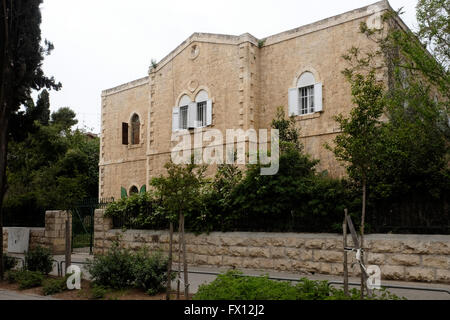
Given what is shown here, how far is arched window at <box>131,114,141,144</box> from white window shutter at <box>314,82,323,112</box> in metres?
11.5

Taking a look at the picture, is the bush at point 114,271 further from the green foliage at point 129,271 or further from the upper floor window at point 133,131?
the upper floor window at point 133,131

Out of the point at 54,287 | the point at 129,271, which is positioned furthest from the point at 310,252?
the point at 54,287

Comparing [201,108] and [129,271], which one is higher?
[201,108]

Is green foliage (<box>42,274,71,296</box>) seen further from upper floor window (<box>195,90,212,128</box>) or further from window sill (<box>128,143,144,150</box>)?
window sill (<box>128,143,144,150</box>)

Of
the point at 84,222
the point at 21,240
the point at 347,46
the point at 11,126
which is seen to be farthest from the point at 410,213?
the point at 21,240

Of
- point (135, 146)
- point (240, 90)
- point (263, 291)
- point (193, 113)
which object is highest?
point (240, 90)

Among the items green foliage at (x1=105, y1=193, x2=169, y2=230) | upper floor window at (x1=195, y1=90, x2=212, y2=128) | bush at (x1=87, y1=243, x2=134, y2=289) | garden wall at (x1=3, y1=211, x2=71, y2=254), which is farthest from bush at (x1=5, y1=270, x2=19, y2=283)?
upper floor window at (x1=195, y1=90, x2=212, y2=128)

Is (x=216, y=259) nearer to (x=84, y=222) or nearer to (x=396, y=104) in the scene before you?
(x=396, y=104)

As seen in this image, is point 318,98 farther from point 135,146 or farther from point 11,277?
point 11,277

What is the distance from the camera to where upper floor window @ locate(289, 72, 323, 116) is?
18219mm

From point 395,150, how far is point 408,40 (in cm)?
308

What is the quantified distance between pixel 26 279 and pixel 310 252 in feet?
22.5

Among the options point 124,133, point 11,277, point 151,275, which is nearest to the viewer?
point 151,275

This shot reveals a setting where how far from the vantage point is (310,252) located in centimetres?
1064
